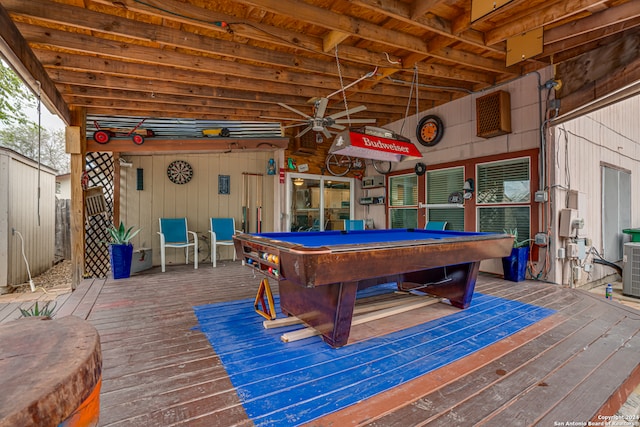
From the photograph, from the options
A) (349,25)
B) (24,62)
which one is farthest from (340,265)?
(24,62)

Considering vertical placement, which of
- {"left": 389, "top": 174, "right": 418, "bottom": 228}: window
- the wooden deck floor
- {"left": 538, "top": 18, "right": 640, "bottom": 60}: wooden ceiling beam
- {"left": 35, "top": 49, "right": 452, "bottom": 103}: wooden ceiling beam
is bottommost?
the wooden deck floor

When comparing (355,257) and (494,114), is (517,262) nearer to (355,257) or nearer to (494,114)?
(494,114)

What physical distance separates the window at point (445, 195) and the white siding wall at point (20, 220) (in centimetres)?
763

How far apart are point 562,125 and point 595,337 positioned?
321 cm

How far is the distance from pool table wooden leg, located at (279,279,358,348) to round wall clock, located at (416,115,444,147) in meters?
4.50

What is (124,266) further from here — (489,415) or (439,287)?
(489,415)

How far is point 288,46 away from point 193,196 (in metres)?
3.78

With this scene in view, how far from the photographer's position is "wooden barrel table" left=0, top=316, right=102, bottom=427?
0.45 m

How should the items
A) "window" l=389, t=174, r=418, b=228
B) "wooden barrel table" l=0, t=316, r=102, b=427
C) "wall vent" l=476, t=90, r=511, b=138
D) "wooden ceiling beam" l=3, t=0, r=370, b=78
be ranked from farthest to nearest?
1. "window" l=389, t=174, r=418, b=228
2. "wall vent" l=476, t=90, r=511, b=138
3. "wooden ceiling beam" l=3, t=0, r=370, b=78
4. "wooden barrel table" l=0, t=316, r=102, b=427

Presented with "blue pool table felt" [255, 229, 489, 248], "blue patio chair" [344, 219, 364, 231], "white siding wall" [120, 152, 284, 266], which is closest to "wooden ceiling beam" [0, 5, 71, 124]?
"white siding wall" [120, 152, 284, 266]

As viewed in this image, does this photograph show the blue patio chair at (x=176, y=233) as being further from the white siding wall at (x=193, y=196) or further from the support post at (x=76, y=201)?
the support post at (x=76, y=201)

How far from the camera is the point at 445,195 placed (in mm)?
5723

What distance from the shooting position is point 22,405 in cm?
43

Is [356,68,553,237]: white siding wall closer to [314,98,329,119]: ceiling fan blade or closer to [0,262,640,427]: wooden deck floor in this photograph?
[314,98,329,119]: ceiling fan blade
